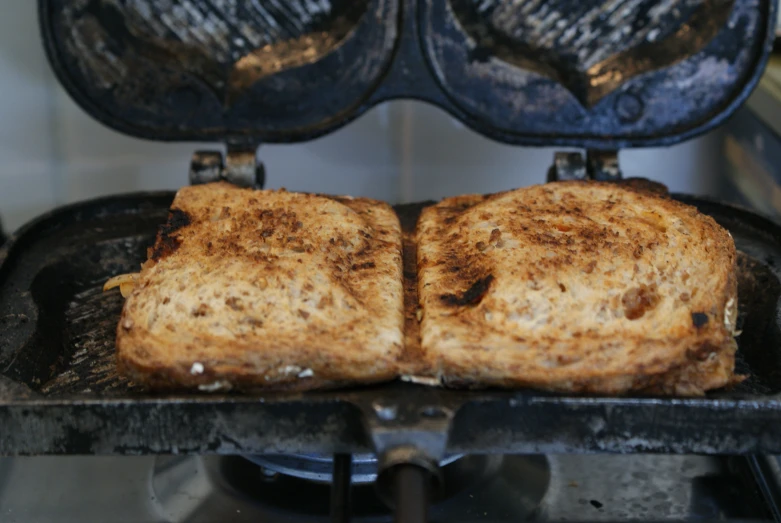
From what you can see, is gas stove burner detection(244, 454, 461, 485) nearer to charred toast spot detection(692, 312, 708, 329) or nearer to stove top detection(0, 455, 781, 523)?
stove top detection(0, 455, 781, 523)

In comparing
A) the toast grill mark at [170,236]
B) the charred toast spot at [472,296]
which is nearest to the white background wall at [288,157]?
the toast grill mark at [170,236]

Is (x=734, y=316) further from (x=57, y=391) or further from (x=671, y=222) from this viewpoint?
(x=57, y=391)

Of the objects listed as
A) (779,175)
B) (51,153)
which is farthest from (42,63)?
(779,175)

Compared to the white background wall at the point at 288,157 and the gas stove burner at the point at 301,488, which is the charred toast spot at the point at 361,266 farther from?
the white background wall at the point at 288,157

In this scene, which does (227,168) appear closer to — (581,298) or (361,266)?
(361,266)

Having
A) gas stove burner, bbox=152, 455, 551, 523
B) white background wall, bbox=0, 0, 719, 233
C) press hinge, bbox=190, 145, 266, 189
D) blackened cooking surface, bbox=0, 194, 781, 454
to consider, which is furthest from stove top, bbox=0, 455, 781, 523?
white background wall, bbox=0, 0, 719, 233
